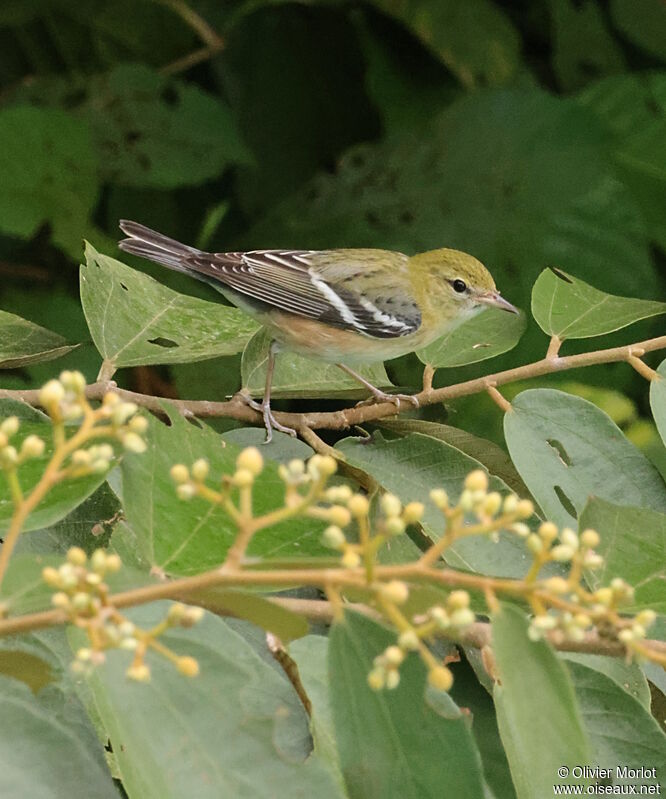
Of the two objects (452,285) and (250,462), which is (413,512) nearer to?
(250,462)

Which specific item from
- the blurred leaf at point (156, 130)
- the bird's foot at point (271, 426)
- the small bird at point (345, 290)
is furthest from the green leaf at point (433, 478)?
the blurred leaf at point (156, 130)

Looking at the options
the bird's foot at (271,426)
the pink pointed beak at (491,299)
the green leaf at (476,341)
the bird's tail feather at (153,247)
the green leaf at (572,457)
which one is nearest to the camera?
the green leaf at (572,457)

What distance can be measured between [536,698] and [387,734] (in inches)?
6.7

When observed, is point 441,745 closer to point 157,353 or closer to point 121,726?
point 121,726

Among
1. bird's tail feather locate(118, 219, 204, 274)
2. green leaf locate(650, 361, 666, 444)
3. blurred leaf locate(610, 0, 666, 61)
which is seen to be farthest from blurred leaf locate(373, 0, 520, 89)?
green leaf locate(650, 361, 666, 444)

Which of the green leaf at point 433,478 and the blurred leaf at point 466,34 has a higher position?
the blurred leaf at point 466,34

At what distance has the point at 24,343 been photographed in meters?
1.81

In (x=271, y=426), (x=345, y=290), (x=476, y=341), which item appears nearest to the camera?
(x=271, y=426)

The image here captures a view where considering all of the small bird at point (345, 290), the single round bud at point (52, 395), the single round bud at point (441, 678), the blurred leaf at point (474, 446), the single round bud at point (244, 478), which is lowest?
the small bird at point (345, 290)

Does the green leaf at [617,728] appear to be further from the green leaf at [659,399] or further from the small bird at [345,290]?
the small bird at [345,290]

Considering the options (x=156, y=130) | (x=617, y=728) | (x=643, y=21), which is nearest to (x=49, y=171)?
(x=156, y=130)

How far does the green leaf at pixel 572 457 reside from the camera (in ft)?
5.31

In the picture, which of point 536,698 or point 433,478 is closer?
point 536,698

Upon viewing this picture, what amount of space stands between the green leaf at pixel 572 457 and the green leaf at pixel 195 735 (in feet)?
2.23
